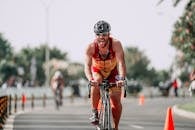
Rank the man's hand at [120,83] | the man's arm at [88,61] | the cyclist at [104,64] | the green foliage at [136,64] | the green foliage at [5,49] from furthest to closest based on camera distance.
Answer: the green foliage at [136,64], the green foliage at [5,49], the man's arm at [88,61], the cyclist at [104,64], the man's hand at [120,83]

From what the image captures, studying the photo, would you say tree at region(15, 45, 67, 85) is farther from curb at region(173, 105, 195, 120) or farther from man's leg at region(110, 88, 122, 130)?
man's leg at region(110, 88, 122, 130)

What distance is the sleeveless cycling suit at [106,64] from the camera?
46.7ft

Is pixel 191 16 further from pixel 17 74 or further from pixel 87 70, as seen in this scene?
pixel 17 74

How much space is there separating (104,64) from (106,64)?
0.12 feet

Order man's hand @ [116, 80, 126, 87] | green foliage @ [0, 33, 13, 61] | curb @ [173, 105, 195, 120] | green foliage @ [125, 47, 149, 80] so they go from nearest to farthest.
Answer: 1. man's hand @ [116, 80, 126, 87]
2. curb @ [173, 105, 195, 120]
3. green foliage @ [0, 33, 13, 61]
4. green foliage @ [125, 47, 149, 80]

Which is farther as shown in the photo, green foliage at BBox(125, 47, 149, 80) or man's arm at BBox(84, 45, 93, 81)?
green foliage at BBox(125, 47, 149, 80)

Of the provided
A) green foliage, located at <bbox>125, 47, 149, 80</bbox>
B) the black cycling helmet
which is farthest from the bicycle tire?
green foliage, located at <bbox>125, 47, 149, 80</bbox>

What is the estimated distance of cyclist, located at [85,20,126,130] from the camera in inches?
548

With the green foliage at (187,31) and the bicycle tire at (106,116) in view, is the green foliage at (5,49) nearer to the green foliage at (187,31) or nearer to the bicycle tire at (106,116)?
the green foliage at (187,31)

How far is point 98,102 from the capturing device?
Result: 47.3 feet

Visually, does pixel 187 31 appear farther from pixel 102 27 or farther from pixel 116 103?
pixel 102 27

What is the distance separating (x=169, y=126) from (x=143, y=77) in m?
123

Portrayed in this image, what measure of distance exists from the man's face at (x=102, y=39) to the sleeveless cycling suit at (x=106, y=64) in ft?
0.39

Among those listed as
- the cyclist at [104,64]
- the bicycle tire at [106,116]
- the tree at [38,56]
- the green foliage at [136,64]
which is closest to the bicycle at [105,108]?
the bicycle tire at [106,116]
